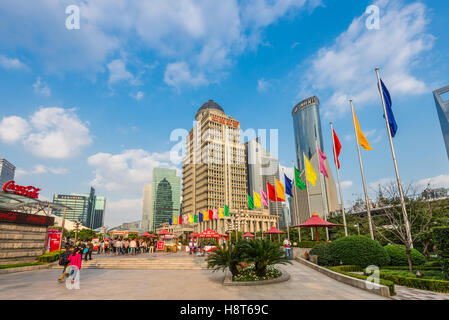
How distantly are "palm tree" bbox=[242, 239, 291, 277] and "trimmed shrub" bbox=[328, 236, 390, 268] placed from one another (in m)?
5.61

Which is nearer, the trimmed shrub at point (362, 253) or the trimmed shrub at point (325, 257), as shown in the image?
the trimmed shrub at point (362, 253)

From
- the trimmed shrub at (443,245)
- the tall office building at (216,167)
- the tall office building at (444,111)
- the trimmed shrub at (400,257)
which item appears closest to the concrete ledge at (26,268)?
the trimmed shrub at (400,257)

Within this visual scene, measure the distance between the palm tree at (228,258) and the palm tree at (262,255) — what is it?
1.37 feet

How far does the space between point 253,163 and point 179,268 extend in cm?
16514

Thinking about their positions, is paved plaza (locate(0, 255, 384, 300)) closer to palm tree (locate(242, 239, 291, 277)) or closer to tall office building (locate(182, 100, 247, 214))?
palm tree (locate(242, 239, 291, 277))

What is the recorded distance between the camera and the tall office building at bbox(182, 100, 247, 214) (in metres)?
112

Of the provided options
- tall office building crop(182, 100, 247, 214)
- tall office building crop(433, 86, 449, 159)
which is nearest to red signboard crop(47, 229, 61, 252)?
tall office building crop(182, 100, 247, 214)

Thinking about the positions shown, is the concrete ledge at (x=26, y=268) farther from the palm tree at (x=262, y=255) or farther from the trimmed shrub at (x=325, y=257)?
the trimmed shrub at (x=325, y=257)

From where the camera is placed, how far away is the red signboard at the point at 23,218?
19.8m

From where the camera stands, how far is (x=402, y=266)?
50.7 feet

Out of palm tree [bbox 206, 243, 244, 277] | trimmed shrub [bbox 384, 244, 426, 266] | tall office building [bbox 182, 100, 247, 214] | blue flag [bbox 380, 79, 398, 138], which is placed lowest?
trimmed shrub [bbox 384, 244, 426, 266]

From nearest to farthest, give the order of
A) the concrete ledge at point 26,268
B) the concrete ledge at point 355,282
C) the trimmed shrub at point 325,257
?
the concrete ledge at point 355,282 → the concrete ledge at point 26,268 → the trimmed shrub at point 325,257

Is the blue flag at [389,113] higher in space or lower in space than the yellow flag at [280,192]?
higher
